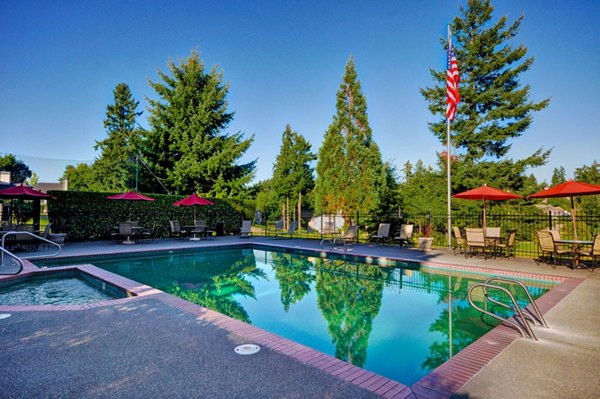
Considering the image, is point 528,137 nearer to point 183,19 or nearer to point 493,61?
point 493,61

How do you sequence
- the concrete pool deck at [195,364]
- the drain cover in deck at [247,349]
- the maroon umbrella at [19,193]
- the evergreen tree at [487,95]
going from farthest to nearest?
1. the evergreen tree at [487,95]
2. the maroon umbrella at [19,193]
3. the drain cover in deck at [247,349]
4. the concrete pool deck at [195,364]

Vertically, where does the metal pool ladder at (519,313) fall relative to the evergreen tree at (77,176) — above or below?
below

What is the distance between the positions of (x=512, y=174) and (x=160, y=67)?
2501 centimetres

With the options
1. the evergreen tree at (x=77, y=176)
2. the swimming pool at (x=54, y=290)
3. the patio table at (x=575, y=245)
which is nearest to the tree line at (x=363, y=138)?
the patio table at (x=575, y=245)

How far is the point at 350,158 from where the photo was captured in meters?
22.4

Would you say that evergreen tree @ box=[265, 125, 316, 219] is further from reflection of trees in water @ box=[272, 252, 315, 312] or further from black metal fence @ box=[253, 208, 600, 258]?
reflection of trees in water @ box=[272, 252, 315, 312]

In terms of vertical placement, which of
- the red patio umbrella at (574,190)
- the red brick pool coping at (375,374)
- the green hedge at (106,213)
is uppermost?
the red patio umbrella at (574,190)

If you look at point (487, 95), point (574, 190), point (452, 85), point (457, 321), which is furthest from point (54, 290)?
point (487, 95)

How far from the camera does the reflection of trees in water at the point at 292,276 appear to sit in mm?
6818

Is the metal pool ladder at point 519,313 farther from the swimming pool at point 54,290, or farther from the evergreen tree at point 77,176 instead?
the evergreen tree at point 77,176

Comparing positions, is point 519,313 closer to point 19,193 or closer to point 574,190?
point 574,190

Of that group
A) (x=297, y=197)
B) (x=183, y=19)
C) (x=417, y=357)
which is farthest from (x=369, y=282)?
(x=297, y=197)

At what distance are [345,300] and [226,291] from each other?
254 centimetres

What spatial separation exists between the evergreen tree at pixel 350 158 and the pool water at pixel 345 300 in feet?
37.4
